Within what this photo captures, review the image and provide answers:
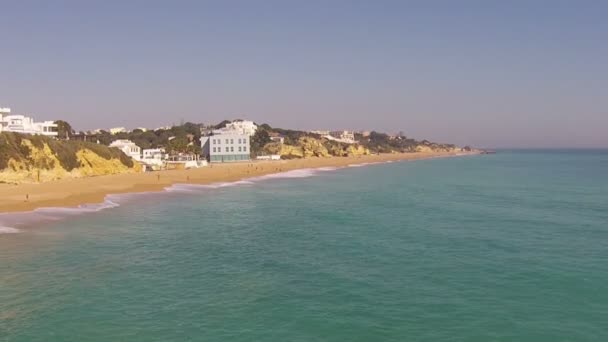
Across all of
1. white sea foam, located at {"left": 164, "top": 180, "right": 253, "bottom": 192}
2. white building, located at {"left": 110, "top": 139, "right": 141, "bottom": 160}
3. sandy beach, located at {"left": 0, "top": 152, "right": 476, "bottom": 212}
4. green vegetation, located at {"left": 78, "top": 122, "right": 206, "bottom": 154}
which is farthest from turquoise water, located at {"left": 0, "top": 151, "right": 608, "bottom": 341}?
green vegetation, located at {"left": 78, "top": 122, "right": 206, "bottom": 154}

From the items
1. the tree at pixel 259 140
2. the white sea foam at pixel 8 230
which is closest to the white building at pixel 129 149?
the white sea foam at pixel 8 230

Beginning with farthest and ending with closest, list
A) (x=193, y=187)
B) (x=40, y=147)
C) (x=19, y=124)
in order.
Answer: (x=19, y=124)
(x=193, y=187)
(x=40, y=147)

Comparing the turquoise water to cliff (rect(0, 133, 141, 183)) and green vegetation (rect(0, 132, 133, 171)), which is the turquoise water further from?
green vegetation (rect(0, 132, 133, 171))

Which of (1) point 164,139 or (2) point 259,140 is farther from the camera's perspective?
(2) point 259,140

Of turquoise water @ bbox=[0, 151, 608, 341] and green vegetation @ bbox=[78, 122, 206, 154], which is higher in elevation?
green vegetation @ bbox=[78, 122, 206, 154]

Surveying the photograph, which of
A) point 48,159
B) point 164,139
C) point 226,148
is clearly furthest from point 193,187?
point 164,139

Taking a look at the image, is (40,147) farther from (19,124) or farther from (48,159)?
(19,124)

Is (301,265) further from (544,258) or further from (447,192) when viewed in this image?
(447,192)
